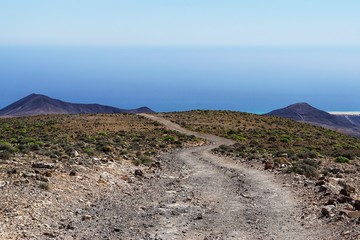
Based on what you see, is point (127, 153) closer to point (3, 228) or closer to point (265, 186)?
point (265, 186)

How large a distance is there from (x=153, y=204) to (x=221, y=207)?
7.82ft

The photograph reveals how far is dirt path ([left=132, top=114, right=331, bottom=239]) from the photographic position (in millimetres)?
13977

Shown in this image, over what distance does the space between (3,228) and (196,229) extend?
17.2ft

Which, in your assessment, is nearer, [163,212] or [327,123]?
[163,212]

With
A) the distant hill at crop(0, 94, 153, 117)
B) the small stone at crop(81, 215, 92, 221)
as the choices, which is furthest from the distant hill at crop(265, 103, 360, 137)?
the small stone at crop(81, 215, 92, 221)

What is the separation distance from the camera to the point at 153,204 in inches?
693

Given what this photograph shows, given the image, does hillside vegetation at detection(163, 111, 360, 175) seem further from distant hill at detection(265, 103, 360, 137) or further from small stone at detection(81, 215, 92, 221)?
distant hill at detection(265, 103, 360, 137)

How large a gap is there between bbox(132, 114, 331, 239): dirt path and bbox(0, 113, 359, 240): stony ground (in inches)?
1.1

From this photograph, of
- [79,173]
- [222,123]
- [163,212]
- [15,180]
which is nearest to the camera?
[163,212]

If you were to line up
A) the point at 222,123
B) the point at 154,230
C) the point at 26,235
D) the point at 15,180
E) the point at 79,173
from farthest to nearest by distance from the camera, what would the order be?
the point at 222,123 < the point at 79,173 < the point at 15,180 < the point at 154,230 < the point at 26,235

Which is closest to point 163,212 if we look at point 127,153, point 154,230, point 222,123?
Answer: point 154,230

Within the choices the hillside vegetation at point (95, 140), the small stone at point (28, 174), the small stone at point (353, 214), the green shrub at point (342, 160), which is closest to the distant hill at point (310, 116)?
the hillside vegetation at point (95, 140)

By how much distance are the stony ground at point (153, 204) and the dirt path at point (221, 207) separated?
0.09ft

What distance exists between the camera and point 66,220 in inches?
585
